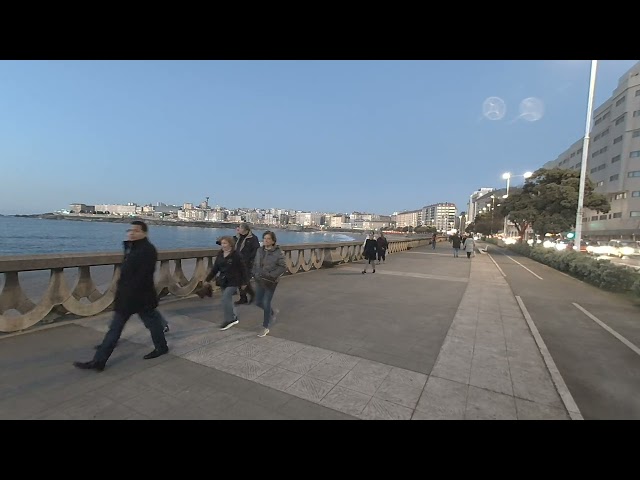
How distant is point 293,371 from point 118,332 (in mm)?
2013

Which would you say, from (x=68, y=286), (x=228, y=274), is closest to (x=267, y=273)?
(x=228, y=274)

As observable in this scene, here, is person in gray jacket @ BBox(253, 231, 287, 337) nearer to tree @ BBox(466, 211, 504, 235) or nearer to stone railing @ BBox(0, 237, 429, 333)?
stone railing @ BBox(0, 237, 429, 333)

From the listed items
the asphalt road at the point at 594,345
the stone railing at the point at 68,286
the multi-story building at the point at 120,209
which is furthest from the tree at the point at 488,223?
the multi-story building at the point at 120,209

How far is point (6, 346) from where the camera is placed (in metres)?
4.00

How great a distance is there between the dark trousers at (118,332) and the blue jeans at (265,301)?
1.50m

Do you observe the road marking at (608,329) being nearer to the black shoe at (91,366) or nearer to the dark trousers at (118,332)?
the dark trousers at (118,332)

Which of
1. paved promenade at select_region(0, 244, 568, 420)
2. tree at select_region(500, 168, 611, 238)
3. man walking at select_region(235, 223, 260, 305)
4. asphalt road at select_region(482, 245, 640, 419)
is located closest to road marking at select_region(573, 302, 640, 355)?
asphalt road at select_region(482, 245, 640, 419)

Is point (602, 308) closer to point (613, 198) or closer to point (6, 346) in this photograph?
point (6, 346)

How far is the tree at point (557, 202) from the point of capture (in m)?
25.4

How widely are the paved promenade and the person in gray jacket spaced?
0.41 m
